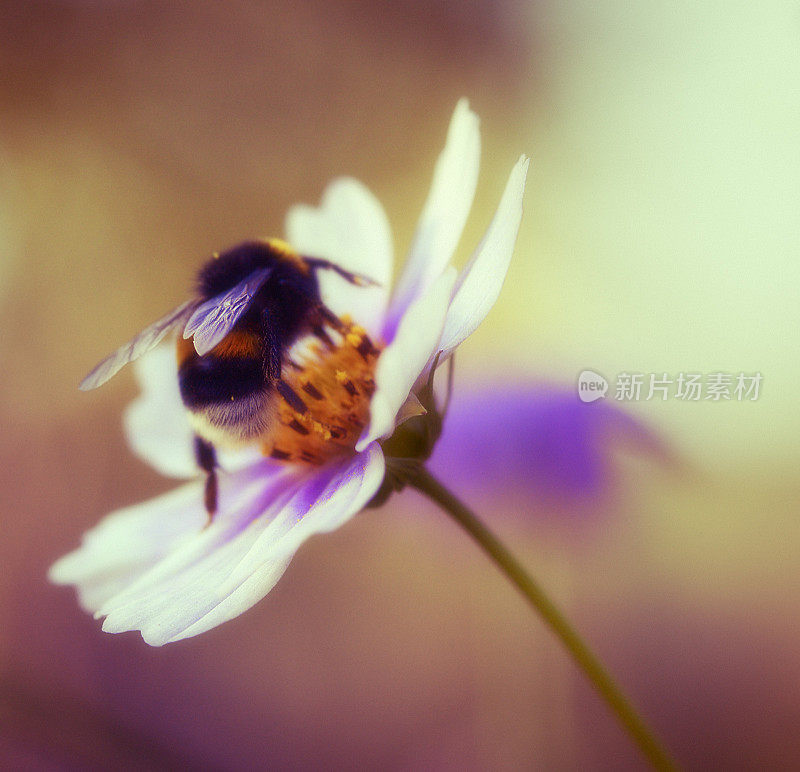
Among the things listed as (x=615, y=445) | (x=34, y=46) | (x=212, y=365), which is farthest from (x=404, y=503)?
(x=34, y=46)

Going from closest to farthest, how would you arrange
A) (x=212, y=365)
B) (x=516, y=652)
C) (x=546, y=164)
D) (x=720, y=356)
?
(x=212, y=365) < (x=720, y=356) < (x=546, y=164) < (x=516, y=652)

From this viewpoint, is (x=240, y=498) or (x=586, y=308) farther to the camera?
(x=586, y=308)

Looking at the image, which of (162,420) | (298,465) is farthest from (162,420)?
(298,465)

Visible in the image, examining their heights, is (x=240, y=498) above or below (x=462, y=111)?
below

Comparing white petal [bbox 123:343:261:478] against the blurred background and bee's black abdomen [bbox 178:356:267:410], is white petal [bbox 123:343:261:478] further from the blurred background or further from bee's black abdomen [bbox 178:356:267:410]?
the blurred background

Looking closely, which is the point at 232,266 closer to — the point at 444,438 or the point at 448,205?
the point at 448,205

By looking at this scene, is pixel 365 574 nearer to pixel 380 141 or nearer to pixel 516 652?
pixel 516 652

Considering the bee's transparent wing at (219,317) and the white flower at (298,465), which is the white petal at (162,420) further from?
the bee's transparent wing at (219,317)
